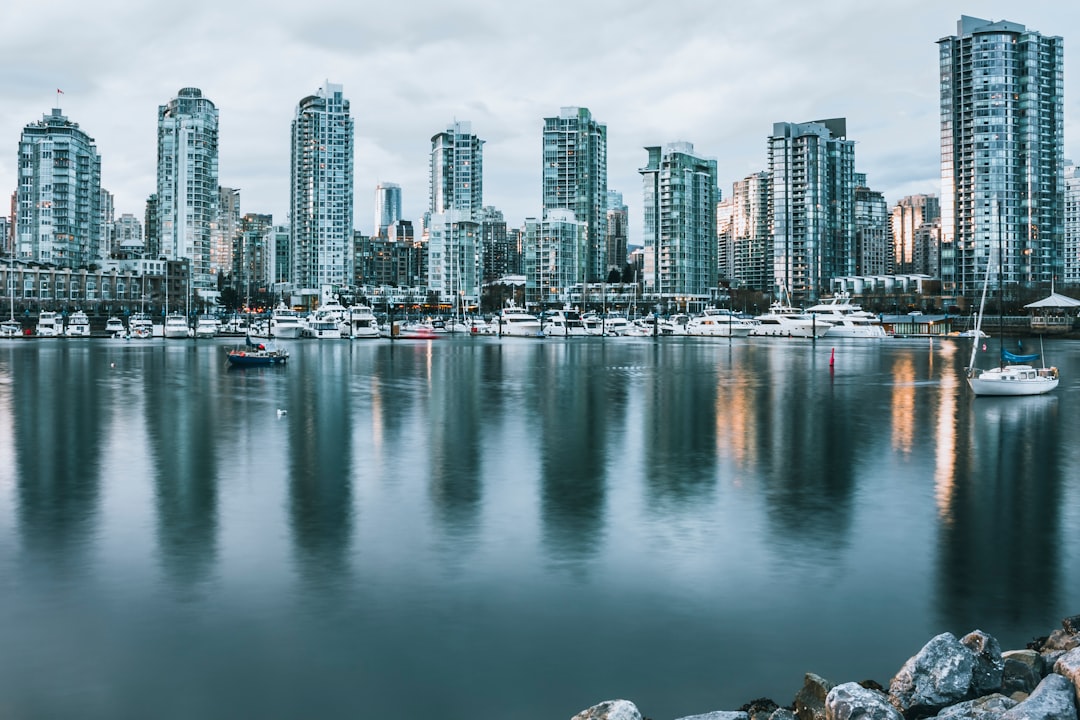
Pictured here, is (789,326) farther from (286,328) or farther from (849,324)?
(286,328)

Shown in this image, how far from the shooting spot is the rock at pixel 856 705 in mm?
9492

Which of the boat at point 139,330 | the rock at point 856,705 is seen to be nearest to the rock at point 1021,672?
the rock at point 856,705

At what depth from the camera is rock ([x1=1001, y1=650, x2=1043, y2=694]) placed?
10.8 metres

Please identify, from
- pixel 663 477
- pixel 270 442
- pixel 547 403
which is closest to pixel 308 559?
pixel 663 477

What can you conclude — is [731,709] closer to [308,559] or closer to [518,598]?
[518,598]

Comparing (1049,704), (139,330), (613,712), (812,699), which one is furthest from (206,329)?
(1049,704)

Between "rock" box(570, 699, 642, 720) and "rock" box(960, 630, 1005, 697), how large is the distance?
166 inches

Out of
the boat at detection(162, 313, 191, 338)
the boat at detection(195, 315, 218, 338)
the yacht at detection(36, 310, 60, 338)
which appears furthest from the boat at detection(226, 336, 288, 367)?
the yacht at detection(36, 310, 60, 338)

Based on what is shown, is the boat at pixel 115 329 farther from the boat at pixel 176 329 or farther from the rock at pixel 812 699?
the rock at pixel 812 699

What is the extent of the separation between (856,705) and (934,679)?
1598 mm

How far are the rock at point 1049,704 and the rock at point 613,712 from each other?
3887 mm

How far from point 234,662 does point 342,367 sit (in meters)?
64.4

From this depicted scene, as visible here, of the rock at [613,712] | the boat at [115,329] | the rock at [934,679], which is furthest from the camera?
the boat at [115,329]

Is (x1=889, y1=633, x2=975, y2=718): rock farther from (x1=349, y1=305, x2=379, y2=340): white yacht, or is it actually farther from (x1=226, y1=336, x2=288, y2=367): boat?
(x1=349, y1=305, x2=379, y2=340): white yacht
